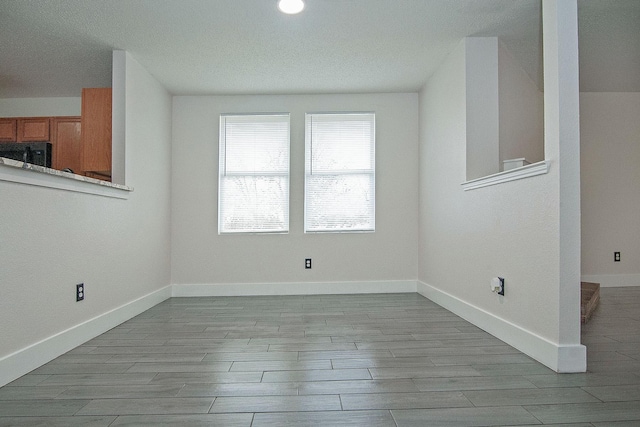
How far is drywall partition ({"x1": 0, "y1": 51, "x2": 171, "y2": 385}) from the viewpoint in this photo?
208 centimetres

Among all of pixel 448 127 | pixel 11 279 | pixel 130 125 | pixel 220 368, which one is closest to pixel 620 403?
pixel 220 368

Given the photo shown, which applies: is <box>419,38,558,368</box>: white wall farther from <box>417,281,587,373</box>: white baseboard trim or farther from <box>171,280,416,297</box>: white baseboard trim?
<box>171,280,416,297</box>: white baseboard trim

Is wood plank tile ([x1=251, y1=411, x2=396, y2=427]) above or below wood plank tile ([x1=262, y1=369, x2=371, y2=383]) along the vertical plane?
above

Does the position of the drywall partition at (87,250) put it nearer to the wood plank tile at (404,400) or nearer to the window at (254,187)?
the window at (254,187)

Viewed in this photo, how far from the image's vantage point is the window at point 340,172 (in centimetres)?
461

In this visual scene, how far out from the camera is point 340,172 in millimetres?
4617

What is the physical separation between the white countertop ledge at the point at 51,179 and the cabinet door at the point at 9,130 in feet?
7.76

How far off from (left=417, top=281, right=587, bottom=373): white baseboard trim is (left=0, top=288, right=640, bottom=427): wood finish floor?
55mm

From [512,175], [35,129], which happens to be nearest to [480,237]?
[512,175]

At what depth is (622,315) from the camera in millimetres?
3314

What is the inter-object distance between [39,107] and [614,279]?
23.4 feet

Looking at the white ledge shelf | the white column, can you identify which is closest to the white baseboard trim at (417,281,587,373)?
the white column

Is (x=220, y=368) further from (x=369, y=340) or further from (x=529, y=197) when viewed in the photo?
(x=529, y=197)

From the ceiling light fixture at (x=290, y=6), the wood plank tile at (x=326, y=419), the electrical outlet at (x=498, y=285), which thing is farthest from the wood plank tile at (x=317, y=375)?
the ceiling light fixture at (x=290, y=6)
